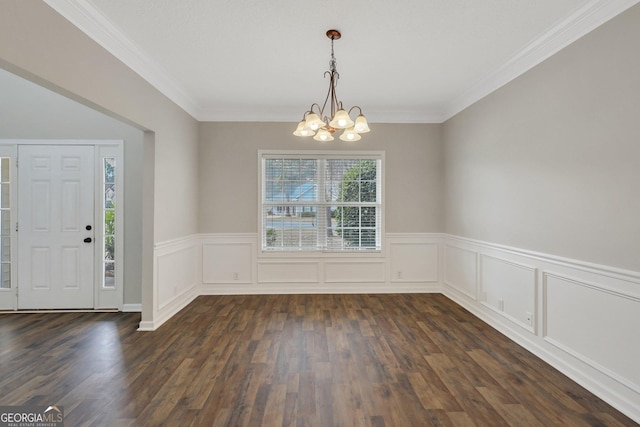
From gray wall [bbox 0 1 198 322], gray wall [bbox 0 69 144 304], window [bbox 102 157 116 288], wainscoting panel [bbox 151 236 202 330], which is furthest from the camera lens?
window [bbox 102 157 116 288]

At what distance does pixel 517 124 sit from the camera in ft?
9.98

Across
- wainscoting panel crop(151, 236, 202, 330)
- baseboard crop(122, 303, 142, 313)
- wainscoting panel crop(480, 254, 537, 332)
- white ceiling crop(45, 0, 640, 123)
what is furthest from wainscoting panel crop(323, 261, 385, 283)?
baseboard crop(122, 303, 142, 313)

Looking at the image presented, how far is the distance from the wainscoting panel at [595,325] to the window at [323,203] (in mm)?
2483

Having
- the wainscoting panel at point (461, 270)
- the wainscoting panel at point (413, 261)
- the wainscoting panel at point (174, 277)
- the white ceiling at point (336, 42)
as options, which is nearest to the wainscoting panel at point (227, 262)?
the wainscoting panel at point (174, 277)

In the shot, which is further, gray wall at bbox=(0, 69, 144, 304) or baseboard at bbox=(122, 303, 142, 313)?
baseboard at bbox=(122, 303, 142, 313)

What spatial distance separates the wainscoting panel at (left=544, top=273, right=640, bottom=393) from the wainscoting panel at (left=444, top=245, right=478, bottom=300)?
45.4 inches

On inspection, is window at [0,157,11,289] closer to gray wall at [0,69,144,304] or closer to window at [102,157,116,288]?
gray wall at [0,69,144,304]

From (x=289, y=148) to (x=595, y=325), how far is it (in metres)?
3.96

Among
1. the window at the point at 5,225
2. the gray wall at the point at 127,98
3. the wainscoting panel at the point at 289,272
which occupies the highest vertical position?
the gray wall at the point at 127,98

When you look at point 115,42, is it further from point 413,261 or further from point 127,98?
point 413,261

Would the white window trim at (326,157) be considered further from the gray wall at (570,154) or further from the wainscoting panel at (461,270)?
the gray wall at (570,154)

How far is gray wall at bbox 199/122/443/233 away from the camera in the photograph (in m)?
4.65

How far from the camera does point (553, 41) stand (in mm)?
2555

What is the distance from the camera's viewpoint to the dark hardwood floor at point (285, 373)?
1948 millimetres
